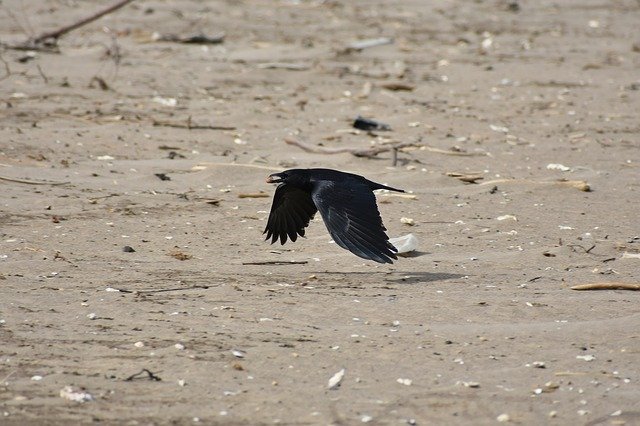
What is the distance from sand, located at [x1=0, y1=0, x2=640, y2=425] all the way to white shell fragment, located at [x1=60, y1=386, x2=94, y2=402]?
1cm

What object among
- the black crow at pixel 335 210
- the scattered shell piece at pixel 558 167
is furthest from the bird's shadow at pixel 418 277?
the scattered shell piece at pixel 558 167

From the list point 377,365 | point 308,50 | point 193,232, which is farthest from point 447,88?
point 377,365

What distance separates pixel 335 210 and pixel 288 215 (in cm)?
71

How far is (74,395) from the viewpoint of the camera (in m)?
3.94

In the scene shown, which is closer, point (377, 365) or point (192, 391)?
point (192, 391)

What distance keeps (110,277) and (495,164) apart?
11.8 feet

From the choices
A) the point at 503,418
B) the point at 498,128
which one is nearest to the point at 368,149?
the point at 498,128

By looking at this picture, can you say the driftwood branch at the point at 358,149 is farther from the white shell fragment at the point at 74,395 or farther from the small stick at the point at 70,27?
the white shell fragment at the point at 74,395

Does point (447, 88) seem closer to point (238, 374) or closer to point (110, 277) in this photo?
point (110, 277)

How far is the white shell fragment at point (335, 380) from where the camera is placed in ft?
13.4

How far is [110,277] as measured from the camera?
535cm

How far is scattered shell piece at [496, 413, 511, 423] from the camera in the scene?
3848 mm

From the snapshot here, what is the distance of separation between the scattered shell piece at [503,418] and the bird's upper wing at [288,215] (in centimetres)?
221

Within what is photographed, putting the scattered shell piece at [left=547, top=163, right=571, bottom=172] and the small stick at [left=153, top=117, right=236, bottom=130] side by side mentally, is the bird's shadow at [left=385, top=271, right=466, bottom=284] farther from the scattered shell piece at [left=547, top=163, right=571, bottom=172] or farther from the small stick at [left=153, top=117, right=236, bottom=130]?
the small stick at [left=153, top=117, right=236, bottom=130]
